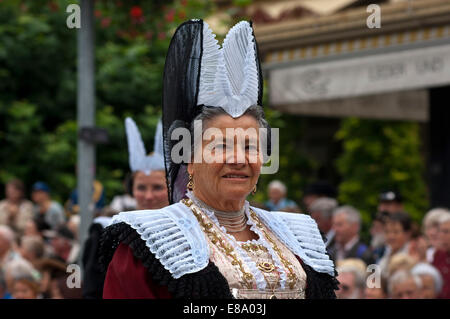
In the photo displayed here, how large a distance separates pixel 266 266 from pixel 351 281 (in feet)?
11.1

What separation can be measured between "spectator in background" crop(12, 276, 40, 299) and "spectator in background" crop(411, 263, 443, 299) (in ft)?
8.95

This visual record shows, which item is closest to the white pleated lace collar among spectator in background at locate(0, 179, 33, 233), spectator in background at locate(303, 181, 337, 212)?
spectator in background at locate(303, 181, 337, 212)

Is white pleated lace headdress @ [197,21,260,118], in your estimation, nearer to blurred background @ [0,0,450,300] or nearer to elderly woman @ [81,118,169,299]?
elderly woman @ [81,118,169,299]

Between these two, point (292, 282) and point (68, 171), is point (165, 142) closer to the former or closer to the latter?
point (292, 282)

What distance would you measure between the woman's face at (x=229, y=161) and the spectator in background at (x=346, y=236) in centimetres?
454

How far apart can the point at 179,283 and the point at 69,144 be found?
9292mm

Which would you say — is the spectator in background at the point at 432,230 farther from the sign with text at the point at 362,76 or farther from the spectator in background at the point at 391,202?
the sign with text at the point at 362,76

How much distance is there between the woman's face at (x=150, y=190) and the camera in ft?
18.8

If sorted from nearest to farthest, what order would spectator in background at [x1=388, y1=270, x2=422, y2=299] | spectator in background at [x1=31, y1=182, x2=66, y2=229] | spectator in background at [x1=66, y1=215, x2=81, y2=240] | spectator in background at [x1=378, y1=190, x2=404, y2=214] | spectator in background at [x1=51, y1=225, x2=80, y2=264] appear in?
1. spectator in background at [x1=388, y1=270, x2=422, y2=299]
2. spectator in background at [x1=378, y1=190, x2=404, y2=214]
3. spectator in background at [x1=51, y1=225, x2=80, y2=264]
4. spectator in background at [x1=66, y1=215, x2=81, y2=240]
5. spectator in background at [x1=31, y1=182, x2=66, y2=229]

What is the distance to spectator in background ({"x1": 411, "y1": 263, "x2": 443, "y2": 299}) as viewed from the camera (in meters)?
6.82

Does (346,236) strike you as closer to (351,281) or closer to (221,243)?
(351,281)

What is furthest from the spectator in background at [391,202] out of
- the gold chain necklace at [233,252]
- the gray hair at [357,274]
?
the gold chain necklace at [233,252]

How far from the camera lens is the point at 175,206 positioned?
363cm

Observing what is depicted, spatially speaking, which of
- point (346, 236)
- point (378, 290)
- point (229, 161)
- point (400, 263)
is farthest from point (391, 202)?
point (229, 161)
